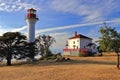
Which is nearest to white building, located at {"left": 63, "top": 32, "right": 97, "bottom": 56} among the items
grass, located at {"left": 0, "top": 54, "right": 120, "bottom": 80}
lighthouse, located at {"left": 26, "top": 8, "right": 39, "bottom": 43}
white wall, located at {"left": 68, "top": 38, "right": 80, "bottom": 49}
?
white wall, located at {"left": 68, "top": 38, "right": 80, "bottom": 49}

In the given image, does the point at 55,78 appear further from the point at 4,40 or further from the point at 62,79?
the point at 4,40

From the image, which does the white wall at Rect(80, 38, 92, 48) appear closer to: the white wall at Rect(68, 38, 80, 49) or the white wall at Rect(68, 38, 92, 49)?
the white wall at Rect(68, 38, 92, 49)

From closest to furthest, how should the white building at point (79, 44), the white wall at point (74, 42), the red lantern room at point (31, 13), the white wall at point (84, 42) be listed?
the red lantern room at point (31, 13), the white building at point (79, 44), the white wall at point (84, 42), the white wall at point (74, 42)

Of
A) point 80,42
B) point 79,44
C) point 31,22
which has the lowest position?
point 79,44

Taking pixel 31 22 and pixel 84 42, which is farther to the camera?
pixel 84 42

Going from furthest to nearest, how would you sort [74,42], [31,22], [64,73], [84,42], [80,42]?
[74,42]
[84,42]
[80,42]
[31,22]
[64,73]

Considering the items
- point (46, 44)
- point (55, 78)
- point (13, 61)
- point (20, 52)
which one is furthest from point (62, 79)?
point (46, 44)

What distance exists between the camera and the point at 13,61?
4475 centimetres

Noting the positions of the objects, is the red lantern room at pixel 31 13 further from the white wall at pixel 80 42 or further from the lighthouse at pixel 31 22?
→ the white wall at pixel 80 42

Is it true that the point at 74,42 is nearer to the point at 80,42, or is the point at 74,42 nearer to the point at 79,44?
the point at 79,44

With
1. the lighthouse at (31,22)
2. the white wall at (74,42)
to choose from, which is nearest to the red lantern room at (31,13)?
the lighthouse at (31,22)

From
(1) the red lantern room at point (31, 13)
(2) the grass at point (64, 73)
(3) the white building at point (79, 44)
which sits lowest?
(2) the grass at point (64, 73)

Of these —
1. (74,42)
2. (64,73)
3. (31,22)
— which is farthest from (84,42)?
(64,73)

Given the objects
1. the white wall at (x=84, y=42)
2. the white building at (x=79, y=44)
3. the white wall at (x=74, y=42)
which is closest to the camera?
the white building at (x=79, y=44)
